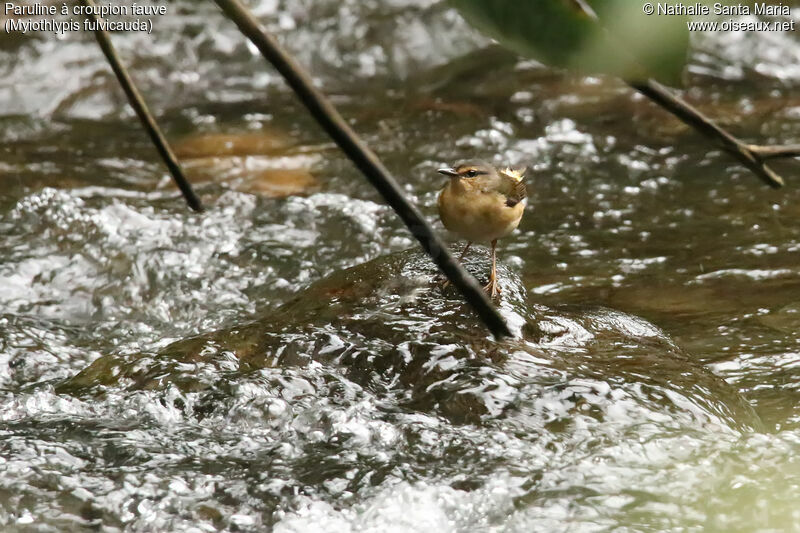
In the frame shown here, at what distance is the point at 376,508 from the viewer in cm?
281

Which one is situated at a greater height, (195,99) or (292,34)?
(292,34)

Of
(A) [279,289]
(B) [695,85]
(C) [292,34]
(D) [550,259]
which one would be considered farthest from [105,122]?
(B) [695,85]

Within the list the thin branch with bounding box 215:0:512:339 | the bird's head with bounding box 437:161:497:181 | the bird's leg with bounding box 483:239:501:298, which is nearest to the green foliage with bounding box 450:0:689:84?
the thin branch with bounding box 215:0:512:339

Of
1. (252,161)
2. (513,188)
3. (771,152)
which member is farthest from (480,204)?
(252,161)

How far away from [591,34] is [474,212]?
3382mm

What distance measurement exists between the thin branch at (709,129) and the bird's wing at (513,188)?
11.3 ft

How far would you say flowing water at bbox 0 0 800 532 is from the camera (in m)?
2.87

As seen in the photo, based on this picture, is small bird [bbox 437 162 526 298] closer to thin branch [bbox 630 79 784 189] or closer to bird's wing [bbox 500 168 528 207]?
bird's wing [bbox 500 168 528 207]

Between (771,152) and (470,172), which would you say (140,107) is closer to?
(771,152)

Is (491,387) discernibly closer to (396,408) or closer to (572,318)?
(396,408)

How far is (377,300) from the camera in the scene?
389cm

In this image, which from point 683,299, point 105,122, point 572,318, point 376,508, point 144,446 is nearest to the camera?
point 376,508

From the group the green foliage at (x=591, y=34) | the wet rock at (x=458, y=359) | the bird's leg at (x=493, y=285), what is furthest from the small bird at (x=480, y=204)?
the green foliage at (x=591, y=34)

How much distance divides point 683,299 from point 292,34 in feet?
18.4
